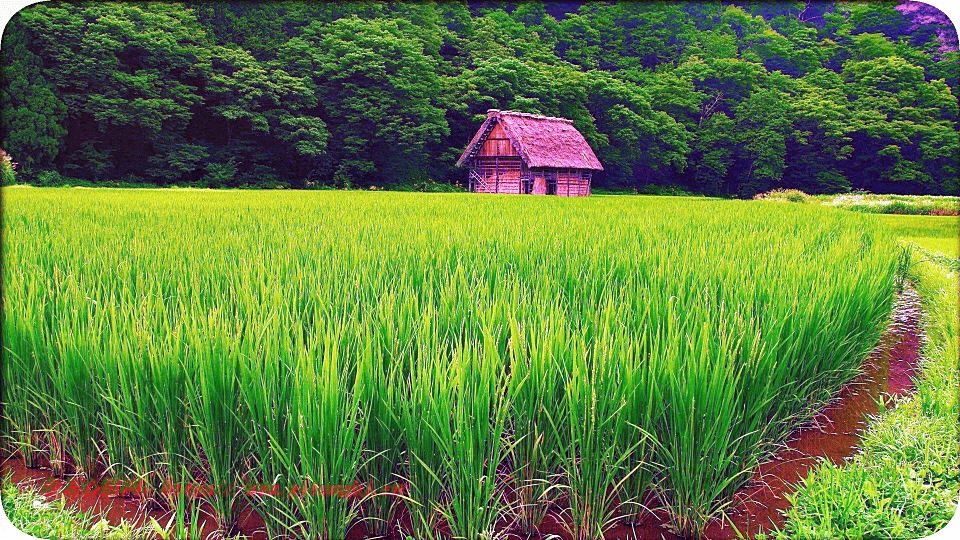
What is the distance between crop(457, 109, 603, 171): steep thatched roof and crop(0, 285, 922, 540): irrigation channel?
2282 cm

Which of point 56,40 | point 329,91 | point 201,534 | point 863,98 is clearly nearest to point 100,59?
point 56,40

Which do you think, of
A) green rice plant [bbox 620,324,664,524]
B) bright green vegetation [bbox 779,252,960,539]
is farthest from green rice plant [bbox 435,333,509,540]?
bright green vegetation [bbox 779,252,960,539]

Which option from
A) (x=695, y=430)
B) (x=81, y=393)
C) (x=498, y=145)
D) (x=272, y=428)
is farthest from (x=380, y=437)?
(x=498, y=145)

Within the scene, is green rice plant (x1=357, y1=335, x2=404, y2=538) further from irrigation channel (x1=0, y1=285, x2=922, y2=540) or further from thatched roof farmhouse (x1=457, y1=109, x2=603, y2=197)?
thatched roof farmhouse (x1=457, y1=109, x2=603, y2=197)

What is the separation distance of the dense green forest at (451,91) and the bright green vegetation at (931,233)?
1112 cm

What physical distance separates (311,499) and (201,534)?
0.44 metres

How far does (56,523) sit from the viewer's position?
138 centimetres

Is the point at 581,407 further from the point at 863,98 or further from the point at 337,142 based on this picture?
the point at 863,98

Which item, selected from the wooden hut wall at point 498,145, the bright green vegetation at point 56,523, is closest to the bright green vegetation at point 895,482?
the bright green vegetation at point 56,523

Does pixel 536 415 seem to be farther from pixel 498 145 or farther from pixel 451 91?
pixel 451 91

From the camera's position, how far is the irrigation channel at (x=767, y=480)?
1.44 m

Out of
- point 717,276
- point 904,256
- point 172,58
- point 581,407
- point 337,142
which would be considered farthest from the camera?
point 337,142

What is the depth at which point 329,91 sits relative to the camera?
2492 centimetres

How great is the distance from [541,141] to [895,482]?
2580cm
